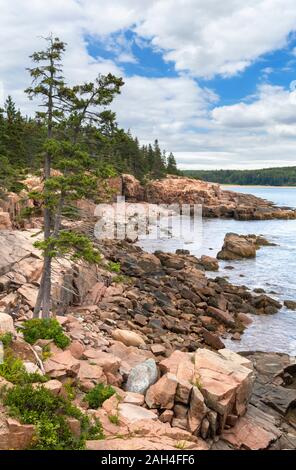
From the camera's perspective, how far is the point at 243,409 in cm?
1182

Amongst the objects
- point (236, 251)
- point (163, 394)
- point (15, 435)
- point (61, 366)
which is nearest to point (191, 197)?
point (236, 251)

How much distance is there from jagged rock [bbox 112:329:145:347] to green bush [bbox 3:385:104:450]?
8.70 metres

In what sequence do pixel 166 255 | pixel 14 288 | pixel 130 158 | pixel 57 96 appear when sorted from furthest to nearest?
1. pixel 130 158
2. pixel 166 255
3. pixel 14 288
4. pixel 57 96

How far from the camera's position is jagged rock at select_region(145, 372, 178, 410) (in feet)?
35.7

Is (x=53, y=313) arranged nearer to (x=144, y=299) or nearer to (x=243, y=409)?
(x=144, y=299)

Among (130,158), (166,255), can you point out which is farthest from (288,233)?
(130,158)

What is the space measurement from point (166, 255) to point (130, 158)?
58.0 metres

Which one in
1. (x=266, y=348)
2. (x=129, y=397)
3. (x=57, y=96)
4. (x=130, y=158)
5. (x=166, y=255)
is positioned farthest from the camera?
(x=130, y=158)

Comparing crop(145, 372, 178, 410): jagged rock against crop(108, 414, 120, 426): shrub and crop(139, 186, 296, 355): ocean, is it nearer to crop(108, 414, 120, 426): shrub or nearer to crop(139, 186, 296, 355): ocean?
crop(108, 414, 120, 426): shrub

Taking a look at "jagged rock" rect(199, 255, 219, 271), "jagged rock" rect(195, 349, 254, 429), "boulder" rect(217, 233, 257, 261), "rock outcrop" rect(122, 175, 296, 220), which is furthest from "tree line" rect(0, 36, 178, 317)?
"rock outcrop" rect(122, 175, 296, 220)

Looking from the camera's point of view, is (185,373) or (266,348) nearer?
(185,373)

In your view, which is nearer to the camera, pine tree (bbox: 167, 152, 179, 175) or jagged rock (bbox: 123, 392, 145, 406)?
jagged rock (bbox: 123, 392, 145, 406)

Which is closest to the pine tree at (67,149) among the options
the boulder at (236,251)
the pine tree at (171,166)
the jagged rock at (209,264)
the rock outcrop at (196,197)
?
the jagged rock at (209,264)
